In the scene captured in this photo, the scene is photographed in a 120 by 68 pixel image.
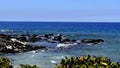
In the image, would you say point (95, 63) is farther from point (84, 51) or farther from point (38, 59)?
point (84, 51)

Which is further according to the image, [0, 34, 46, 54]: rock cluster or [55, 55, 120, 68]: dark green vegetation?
[0, 34, 46, 54]: rock cluster

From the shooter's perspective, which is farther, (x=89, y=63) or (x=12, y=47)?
(x=12, y=47)

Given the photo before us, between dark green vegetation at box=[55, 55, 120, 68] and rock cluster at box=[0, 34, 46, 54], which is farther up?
dark green vegetation at box=[55, 55, 120, 68]

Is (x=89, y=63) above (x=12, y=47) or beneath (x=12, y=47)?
above

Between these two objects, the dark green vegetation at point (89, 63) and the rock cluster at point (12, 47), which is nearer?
the dark green vegetation at point (89, 63)

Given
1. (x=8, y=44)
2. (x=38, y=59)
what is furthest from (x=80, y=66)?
(x=8, y=44)

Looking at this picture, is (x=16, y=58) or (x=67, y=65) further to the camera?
(x=16, y=58)

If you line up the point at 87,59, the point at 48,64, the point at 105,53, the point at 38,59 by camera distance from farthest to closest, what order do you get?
1. the point at 105,53
2. the point at 38,59
3. the point at 48,64
4. the point at 87,59

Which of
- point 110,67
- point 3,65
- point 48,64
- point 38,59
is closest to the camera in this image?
point 110,67

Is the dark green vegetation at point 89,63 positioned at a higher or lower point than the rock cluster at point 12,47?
higher

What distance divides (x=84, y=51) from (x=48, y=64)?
19634 millimetres

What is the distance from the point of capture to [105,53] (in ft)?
216

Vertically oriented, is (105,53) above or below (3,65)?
below

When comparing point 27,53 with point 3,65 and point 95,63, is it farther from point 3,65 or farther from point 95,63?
point 95,63
